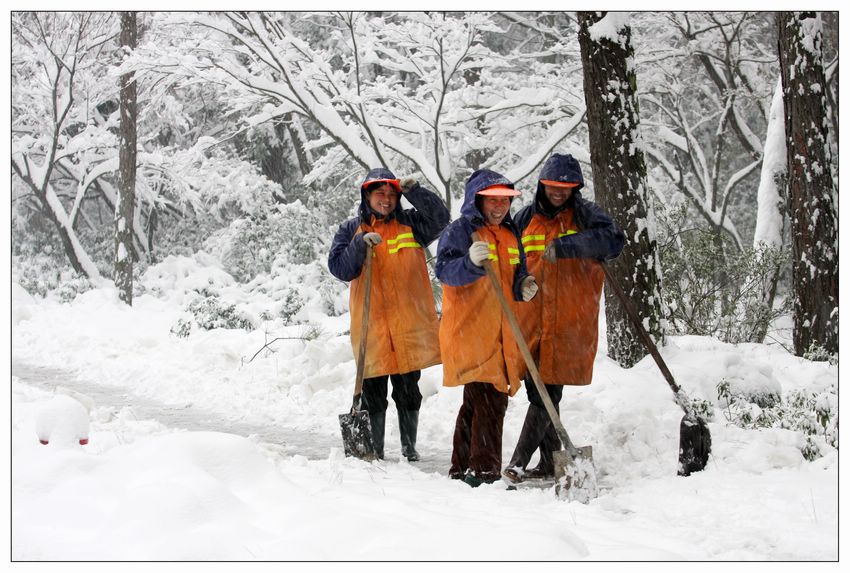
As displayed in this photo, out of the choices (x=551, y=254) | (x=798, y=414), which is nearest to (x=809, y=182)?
(x=798, y=414)

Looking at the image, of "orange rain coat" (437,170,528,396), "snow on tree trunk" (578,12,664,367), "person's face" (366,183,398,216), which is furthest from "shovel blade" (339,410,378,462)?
"snow on tree trunk" (578,12,664,367)

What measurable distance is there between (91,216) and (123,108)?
9.47 meters

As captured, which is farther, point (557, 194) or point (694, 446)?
point (557, 194)

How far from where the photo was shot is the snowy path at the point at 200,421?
5992mm

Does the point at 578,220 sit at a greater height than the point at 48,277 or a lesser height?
greater

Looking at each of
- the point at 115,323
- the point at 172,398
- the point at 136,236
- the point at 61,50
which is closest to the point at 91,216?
the point at 136,236

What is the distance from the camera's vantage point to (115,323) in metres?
13.0

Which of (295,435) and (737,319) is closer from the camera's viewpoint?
(295,435)

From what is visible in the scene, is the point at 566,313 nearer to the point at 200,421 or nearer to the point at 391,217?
the point at 391,217

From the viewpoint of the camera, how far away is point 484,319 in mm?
4918

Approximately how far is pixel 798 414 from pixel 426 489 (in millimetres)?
2353

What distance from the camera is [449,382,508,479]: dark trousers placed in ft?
16.1

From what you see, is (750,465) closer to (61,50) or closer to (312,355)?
(312,355)

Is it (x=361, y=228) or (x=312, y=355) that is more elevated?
(x=361, y=228)
